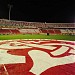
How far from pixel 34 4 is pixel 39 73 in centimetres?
5849

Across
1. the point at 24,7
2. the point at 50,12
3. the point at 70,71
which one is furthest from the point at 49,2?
the point at 70,71

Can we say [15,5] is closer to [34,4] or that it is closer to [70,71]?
[34,4]

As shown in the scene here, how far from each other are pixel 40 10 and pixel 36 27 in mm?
7717

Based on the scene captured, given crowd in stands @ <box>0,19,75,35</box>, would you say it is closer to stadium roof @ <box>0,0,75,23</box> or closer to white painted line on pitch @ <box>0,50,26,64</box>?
stadium roof @ <box>0,0,75,23</box>

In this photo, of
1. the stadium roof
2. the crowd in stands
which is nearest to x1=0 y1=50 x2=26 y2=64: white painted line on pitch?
the crowd in stands

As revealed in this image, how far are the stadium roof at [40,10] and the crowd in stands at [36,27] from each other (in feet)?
10.7

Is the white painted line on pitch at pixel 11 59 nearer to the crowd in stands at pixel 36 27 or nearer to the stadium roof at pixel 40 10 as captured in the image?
the crowd in stands at pixel 36 27

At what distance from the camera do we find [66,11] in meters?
65.6

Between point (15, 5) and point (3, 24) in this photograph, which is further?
point (15, 5)

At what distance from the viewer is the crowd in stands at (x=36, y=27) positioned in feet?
192

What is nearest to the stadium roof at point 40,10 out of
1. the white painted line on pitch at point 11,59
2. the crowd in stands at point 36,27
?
the crowd in stands at point 36,27

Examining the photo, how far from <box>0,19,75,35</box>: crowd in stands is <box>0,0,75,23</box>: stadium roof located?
3273mm

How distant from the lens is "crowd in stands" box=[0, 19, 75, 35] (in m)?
58.6

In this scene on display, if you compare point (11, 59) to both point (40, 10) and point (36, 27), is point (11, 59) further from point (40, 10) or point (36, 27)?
point (40, 10)
